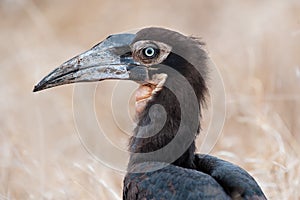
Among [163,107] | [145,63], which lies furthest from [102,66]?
[163,107]

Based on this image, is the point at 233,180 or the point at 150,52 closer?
the point at 233,180

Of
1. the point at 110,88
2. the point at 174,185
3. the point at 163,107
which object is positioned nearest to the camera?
the point at 174,185

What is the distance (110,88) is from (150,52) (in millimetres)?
4170

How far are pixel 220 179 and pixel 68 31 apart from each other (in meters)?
6.39

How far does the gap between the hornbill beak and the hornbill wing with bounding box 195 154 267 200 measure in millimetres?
493

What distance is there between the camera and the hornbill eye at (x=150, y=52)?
324 centimetres

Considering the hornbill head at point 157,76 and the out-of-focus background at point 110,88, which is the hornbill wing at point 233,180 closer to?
the hornbill head at point 157,76

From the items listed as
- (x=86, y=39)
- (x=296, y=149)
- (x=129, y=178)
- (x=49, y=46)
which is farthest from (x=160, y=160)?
(x=86, y=39)

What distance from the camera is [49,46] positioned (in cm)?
802

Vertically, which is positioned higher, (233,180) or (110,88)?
(233,180)

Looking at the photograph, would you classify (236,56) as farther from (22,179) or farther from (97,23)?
(22,179)

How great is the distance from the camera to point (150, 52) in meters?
3.25

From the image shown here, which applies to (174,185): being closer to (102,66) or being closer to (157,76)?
(157,76)

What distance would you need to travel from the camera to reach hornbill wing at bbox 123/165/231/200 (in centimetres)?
283
